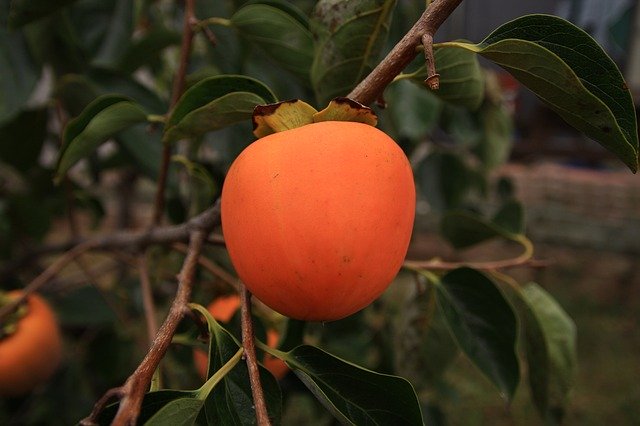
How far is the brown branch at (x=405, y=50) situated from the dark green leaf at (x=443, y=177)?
1000 mm

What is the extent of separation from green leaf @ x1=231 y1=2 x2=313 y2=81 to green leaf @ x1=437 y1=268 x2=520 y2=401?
12.0 inches

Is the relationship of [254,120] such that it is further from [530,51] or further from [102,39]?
[102,39]

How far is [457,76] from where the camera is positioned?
64 cm

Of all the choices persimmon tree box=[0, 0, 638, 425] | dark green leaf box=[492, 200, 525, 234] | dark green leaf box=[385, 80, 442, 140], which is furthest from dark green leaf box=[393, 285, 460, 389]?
dark green leaf box=[385, 80, 442, 140]

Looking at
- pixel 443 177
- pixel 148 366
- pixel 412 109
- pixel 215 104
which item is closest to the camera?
pixel 148 366

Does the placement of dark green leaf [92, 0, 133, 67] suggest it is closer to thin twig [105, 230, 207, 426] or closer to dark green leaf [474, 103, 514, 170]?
thin twig [105, 230, 207, 426]

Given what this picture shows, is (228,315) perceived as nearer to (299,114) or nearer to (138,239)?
(138,239)

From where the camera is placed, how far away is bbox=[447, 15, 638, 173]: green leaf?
451mm

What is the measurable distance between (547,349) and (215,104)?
1.70 feet

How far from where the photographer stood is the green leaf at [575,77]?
451 millimetres

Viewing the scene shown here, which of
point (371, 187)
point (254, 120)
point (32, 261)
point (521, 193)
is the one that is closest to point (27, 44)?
point (32, 261)

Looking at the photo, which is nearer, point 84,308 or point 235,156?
point 235,156

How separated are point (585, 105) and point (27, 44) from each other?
0.84 m

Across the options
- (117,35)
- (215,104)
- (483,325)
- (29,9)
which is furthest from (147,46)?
(483,325)
